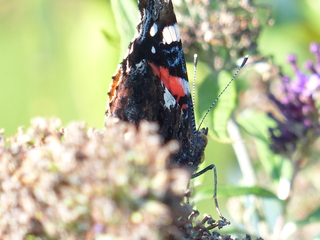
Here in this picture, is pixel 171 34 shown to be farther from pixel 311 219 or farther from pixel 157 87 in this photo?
pixel 311 219

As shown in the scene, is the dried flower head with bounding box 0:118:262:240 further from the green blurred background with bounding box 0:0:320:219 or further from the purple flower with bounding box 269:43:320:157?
the green blurred background with bounding box 0:0:320:219

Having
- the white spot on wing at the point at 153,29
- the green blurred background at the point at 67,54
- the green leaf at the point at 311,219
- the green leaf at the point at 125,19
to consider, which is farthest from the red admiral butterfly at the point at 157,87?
the green blurred background at the point at 67,54

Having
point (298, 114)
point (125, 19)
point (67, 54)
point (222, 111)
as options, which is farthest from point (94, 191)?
point (67, 54)

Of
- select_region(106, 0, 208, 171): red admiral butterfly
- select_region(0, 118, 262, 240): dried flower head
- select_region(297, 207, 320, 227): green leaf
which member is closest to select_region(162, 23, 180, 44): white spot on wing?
select_region(106, 0, 208, 171): red admiral butterfly

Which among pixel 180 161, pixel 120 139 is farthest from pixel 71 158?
pixel 180 161

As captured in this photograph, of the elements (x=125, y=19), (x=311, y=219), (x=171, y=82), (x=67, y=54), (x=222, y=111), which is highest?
(x=67, y=54)

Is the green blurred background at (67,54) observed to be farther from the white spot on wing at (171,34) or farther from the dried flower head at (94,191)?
the dried flower head at (94,191)
